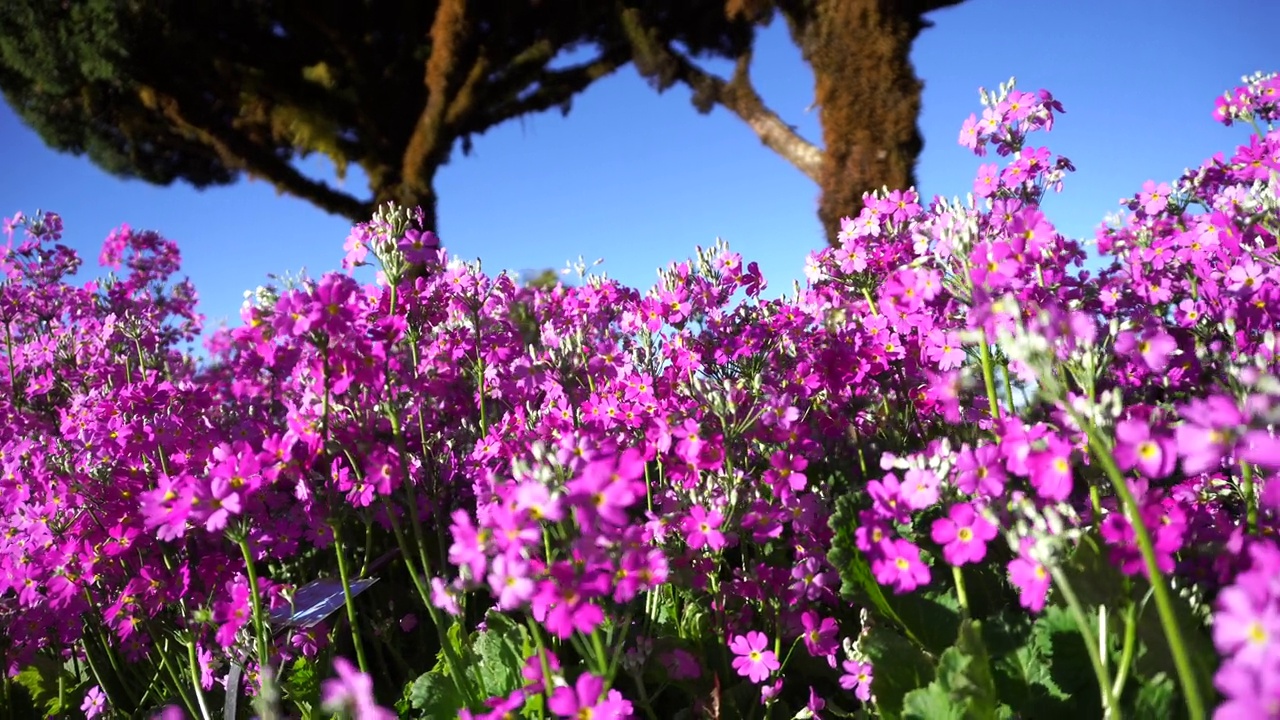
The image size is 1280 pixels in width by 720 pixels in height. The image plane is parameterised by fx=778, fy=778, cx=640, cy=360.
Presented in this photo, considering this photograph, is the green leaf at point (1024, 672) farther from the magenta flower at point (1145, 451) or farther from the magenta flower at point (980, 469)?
the magenta flower at point (1145, 451)

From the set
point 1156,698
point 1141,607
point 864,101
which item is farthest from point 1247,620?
point 864,101

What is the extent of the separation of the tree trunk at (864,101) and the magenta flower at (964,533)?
8.64 meters

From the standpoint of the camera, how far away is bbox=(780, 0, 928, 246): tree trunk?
10031 mm

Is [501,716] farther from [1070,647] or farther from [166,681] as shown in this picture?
[166,681]

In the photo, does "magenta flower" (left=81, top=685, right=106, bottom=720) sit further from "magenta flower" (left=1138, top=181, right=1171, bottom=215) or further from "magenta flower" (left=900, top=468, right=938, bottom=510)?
"magenta flower" (left=1138, top=181, right=1171, bottom=215)

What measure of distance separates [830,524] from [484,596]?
6.12ft

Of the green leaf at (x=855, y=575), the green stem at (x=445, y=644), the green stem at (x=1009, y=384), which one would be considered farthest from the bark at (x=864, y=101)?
the green stem at (x=445, y=644)

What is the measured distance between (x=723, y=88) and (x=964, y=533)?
1273 centimetres

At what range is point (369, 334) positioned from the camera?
237 cm

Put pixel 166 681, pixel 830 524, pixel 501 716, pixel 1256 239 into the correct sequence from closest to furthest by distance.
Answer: pixel 501 716, pixel 830 524, pixel 1256 239, pixel 166 681

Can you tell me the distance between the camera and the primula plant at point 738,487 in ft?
5.12

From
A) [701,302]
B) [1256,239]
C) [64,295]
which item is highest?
[64,295]

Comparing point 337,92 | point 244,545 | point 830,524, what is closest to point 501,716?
point 244,545

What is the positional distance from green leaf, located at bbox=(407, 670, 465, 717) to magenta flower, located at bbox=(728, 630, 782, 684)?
33.6 inches
